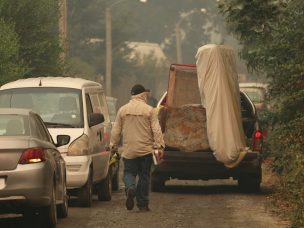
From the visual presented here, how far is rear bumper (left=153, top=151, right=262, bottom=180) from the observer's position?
1992 centimetres

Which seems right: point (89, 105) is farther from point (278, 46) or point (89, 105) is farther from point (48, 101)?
point (278, 46)

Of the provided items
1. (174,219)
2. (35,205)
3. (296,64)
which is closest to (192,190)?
(296,64)

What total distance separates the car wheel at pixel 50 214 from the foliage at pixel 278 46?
5.85 m

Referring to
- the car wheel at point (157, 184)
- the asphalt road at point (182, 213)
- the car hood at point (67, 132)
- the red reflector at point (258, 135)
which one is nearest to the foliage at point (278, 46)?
the red reflector at point (258, 135)

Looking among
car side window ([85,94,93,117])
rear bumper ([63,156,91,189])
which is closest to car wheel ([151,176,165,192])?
car side window ([85,94,93,117])

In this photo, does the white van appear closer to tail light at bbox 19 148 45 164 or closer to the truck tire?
the truck tire

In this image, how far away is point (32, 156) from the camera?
13297 mm

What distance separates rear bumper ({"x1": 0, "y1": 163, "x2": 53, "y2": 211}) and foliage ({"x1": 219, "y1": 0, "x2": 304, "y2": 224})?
6.47 meters

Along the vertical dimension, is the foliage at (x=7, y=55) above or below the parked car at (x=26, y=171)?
above

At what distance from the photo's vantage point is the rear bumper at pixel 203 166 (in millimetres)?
19922

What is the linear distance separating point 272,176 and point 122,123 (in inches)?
298

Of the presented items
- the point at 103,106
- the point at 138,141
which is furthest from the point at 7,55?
the point at 138,141

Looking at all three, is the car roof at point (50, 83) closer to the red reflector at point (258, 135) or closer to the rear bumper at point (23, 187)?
the red reflector at point (258, 135)

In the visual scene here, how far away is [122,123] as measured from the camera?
17.1m
